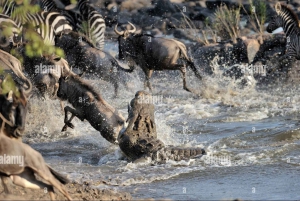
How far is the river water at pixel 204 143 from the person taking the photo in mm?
10281

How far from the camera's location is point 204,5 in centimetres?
2900

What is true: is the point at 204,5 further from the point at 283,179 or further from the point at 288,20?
the point at 283,179

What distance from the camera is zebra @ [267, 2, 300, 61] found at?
1905 cm

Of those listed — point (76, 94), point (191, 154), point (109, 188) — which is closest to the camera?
point (109, 188)

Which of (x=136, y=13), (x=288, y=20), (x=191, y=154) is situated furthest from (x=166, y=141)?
(x=136, y=13)

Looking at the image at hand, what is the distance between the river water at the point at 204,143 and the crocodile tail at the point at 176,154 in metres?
0.10

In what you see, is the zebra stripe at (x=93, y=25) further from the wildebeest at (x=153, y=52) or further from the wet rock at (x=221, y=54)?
the wildebeest at (x=153, y=52)

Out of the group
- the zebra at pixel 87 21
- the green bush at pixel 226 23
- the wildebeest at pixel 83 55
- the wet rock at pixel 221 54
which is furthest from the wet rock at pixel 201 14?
the wildebeest at pixel 83 55

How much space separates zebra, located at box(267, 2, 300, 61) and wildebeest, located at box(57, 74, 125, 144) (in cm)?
766

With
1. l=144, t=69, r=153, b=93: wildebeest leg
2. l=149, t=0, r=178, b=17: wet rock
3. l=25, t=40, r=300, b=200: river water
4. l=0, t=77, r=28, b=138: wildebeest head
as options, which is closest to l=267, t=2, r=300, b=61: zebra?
l=25, t=40, r=300, b=200: river water

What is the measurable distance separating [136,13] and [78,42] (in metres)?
12.1


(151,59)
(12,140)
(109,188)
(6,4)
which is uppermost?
(6,4)

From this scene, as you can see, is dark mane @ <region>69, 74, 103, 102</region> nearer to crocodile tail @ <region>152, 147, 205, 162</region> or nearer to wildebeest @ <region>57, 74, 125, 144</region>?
wildebeest @ <region>57, 74, 125, 144</region>

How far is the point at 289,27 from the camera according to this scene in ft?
64.4
